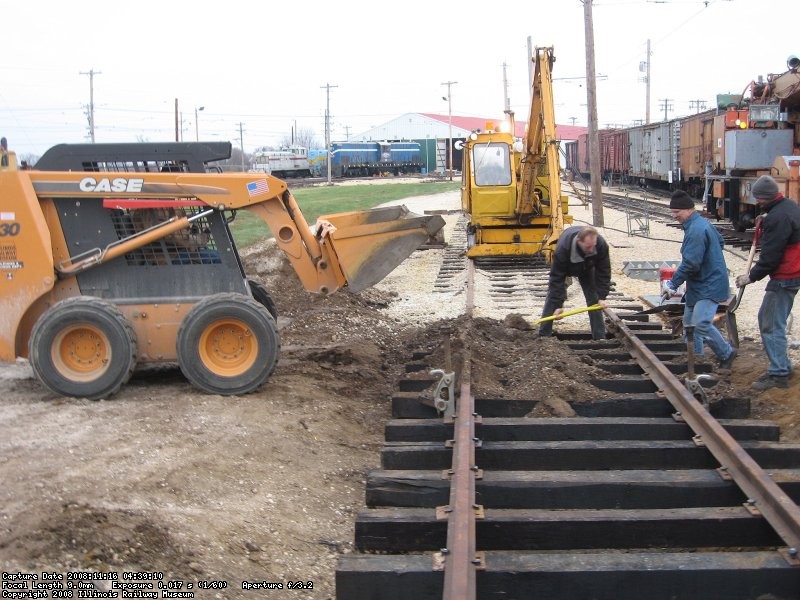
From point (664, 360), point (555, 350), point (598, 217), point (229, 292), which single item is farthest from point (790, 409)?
point (598, 217)

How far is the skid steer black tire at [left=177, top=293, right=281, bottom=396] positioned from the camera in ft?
25.5

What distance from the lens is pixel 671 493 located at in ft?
16.1

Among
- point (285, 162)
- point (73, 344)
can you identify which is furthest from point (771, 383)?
point (285, 162)

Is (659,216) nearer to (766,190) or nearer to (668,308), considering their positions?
(668,308)

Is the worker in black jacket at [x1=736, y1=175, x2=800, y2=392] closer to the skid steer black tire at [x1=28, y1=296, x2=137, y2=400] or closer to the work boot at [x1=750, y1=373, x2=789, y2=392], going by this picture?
the work boot at [x1=750, y1=373, x2=789, y2=392]

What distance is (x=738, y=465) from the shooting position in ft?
16.6

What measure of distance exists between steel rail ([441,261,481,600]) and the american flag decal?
2.84 m

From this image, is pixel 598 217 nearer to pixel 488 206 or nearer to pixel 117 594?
pixel 488 206

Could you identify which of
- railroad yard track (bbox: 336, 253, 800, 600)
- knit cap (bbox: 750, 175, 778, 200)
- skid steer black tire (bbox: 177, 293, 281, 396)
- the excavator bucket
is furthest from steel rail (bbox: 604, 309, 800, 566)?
skid steer black tire (bbox: 177, 293, 281, 396)

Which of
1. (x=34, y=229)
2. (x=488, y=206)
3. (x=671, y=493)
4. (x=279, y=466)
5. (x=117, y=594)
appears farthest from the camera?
(x=488, y=206)

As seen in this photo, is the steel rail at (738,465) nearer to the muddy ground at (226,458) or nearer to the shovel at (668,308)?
the muddy ground at (226,458)

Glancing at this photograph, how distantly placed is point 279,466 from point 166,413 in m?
1.51

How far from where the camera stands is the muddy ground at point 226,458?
4.57 metres

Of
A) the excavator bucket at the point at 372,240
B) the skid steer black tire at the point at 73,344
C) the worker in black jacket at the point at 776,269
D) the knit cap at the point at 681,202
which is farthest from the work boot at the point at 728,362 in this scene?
the skid steer black tire at the point at 73,344
